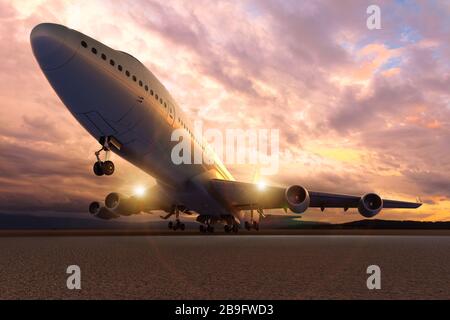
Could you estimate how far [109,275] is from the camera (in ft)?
28.5

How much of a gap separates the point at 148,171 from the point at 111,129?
5.83 m

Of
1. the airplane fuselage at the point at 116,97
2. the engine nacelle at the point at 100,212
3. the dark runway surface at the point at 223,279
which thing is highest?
the airplane fuselage at the point at 116,97

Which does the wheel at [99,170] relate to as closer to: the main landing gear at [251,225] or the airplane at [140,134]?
the airplane at [140,134]

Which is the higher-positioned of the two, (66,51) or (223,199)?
(66,51)

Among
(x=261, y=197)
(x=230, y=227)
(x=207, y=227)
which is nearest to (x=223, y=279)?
(x=261, y=197)

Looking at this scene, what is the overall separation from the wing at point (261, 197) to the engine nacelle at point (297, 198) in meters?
1.13

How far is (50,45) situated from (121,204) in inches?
897

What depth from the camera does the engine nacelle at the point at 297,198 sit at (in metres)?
28.2

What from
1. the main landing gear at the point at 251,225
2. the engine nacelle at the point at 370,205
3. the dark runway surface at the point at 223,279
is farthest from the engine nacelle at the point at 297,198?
the dark runway surface at the point at 223,279

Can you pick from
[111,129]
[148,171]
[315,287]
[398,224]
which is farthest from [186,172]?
[398,224]

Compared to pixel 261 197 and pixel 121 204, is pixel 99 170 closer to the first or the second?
pixel 261 197

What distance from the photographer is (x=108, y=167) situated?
19078 millimetres
